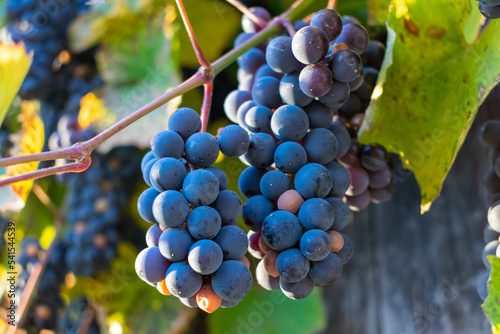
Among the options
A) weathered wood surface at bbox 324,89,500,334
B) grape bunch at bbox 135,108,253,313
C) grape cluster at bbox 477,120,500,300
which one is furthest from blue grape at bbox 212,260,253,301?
weathered wood surface at bbox 324,89,500,334

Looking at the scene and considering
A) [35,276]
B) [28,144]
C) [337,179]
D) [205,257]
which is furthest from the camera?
[35,276]

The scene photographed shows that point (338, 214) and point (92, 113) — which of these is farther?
point (92, 113)

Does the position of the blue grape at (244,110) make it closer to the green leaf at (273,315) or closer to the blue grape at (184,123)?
the blue grape at (184,123)

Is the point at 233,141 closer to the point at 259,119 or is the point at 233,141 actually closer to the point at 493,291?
the point at 259,119

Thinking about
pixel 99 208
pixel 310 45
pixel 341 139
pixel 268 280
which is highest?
pixel 310 45

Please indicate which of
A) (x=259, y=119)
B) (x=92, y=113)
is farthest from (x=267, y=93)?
(x=92, y=113)

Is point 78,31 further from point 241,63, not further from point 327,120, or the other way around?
point 327,120
